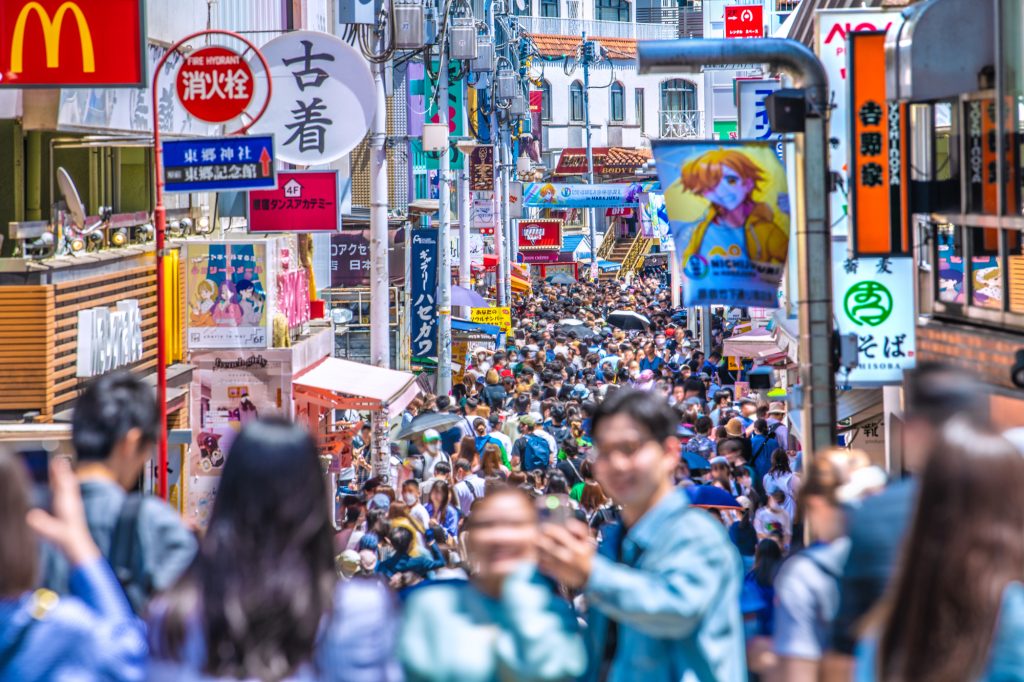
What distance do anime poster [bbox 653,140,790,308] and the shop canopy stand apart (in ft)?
27.2

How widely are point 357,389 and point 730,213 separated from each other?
929 centimetres

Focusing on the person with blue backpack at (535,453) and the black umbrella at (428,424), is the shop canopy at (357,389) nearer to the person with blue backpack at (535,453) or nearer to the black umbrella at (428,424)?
the black umbrella at (428,424)

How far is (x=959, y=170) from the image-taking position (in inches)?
468

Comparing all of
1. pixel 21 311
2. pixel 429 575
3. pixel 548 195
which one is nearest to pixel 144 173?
pixel 21 311

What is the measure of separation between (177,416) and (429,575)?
25.0 ft

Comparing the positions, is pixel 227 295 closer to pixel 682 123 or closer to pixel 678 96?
pixel 682 123

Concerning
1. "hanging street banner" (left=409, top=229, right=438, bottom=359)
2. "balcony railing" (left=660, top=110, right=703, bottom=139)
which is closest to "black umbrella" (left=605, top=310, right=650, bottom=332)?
"hanging street banner" (left=409, top=229, right=438, bottom=359)

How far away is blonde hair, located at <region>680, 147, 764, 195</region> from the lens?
972cm

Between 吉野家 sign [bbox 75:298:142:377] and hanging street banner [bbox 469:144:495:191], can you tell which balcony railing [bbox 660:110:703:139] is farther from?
吉野家 sign [bbox 75:298:142:377]

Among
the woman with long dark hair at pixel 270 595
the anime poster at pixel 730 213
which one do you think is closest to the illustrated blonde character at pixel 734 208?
the anime poster at pixel 730 213

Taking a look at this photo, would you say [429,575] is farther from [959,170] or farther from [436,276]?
[436,276]

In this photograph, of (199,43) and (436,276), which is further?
(436,276)

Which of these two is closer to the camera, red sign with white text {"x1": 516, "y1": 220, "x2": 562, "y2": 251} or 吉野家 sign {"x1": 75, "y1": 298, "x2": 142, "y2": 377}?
吉野家 sign {"x1": 75, "y1": 298, "x2": 142, "y2": 377}

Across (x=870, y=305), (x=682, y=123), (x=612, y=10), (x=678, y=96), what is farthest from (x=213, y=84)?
(x=612, y=10)
